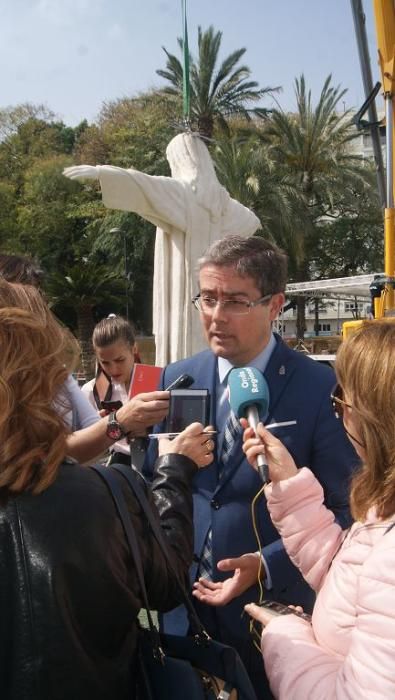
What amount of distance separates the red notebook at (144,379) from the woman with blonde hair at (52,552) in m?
1.24

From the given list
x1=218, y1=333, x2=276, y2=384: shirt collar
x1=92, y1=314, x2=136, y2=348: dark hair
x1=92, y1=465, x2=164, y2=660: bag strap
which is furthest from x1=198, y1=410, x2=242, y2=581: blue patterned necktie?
x1=92, y1=314, x2=136, y2=348: dark hair

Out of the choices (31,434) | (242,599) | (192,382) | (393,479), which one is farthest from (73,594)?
(192,382)

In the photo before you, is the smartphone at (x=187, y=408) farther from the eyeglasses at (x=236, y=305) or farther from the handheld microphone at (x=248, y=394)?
the eyeglasses at (x=236, y=305)

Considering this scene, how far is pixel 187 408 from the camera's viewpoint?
2.16 m

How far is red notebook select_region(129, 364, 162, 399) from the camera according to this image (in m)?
2.64

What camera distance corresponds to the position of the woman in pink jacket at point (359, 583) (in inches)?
47.1

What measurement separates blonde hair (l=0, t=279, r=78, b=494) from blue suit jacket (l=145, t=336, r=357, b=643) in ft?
3.05

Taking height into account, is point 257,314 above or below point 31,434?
above

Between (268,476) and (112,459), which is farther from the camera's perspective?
(112,459)

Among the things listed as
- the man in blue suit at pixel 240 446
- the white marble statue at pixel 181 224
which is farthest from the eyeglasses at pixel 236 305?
the white marble statue at pixel 181 224

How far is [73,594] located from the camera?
1176 mm

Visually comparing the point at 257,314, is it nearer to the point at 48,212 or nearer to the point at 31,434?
the point at 31,434

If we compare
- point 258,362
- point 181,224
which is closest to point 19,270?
point 258,362

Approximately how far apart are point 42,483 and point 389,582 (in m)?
0.69
